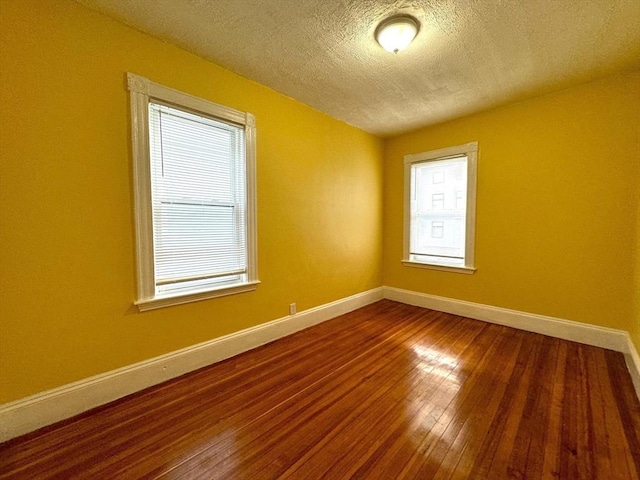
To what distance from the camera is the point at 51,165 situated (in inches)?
63.6

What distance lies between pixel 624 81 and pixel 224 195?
3912mm

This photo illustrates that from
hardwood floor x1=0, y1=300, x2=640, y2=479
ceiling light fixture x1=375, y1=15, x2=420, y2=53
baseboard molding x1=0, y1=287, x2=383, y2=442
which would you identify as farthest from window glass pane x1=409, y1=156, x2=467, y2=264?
baseboard molding x1=0, y1=287, x2=383, y2=442

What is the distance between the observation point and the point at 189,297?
7.21ft

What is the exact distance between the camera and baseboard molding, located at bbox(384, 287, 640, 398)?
2.43 meters

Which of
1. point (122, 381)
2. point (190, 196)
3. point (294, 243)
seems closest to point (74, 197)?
point (190, 196)

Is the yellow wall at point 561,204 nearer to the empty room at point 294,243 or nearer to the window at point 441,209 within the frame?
the empty room at point 294,243

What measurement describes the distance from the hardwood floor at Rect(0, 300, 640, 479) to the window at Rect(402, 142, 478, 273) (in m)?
1.48

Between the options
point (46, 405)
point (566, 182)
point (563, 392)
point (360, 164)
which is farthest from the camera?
point (360, 164)

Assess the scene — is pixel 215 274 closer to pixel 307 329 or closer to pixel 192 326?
pixel 192 326

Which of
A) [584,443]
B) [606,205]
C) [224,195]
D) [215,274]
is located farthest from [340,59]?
[584,443]

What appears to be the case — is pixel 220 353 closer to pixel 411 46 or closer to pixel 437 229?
pixel 411 46

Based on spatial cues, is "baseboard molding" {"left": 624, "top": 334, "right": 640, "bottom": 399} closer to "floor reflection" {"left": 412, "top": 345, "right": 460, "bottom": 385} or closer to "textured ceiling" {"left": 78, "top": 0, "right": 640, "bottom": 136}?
"floor reflection" {"left": 412, "top": 345, "right": 460, "bottom": 385}

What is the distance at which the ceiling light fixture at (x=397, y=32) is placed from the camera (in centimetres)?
179

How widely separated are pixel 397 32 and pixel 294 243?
6.85ft
